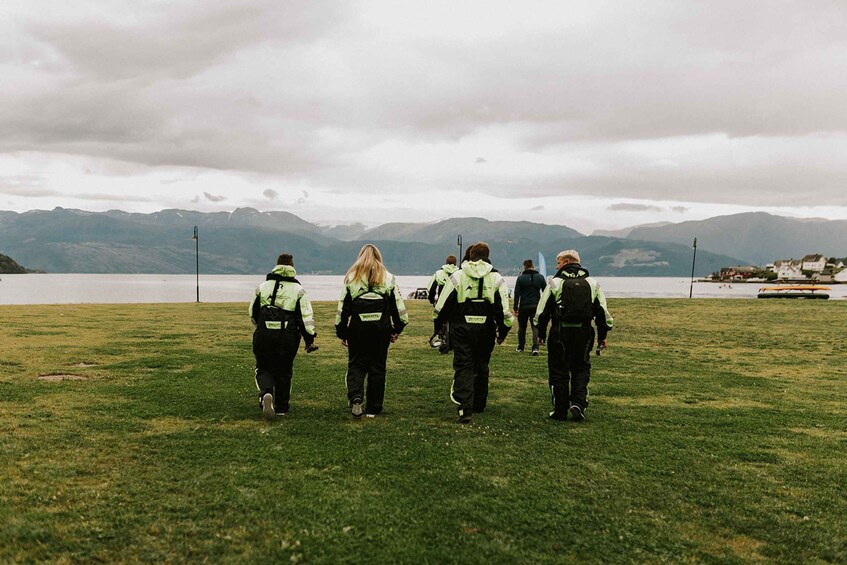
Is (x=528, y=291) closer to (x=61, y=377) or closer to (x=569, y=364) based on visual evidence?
(x=569, y=364)

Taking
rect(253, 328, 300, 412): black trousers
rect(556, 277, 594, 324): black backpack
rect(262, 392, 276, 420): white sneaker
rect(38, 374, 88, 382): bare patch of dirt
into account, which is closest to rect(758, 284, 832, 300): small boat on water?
rect(556, 277, 594, 324): black backpack

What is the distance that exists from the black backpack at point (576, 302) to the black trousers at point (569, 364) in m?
0.17

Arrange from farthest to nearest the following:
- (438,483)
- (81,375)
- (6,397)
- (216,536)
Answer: (81,375) → (6,397) → (438,483) → (216,536)

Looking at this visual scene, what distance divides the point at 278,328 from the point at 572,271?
14.7 feet

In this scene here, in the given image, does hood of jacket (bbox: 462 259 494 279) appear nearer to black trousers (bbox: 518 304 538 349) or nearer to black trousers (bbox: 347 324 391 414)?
black trousers (bbox: 347 324 391 414)

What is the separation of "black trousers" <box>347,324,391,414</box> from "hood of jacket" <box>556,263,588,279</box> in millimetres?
2796

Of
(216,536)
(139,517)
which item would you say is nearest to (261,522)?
(216,536)

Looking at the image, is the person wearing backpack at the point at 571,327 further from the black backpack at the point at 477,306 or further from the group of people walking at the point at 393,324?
the black backpack at the point at 477,306

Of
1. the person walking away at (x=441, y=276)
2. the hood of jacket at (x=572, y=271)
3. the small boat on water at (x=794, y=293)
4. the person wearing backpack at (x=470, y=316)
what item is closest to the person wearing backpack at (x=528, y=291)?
the person walking away at (x=441, y=276)

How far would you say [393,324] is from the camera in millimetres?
8844

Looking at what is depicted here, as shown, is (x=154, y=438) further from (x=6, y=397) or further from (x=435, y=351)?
(x=435, y=351)

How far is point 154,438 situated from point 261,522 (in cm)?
317

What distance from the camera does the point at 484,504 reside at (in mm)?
5430

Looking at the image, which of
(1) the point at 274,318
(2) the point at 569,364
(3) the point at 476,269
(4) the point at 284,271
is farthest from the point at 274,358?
(2) the point at 569,364
